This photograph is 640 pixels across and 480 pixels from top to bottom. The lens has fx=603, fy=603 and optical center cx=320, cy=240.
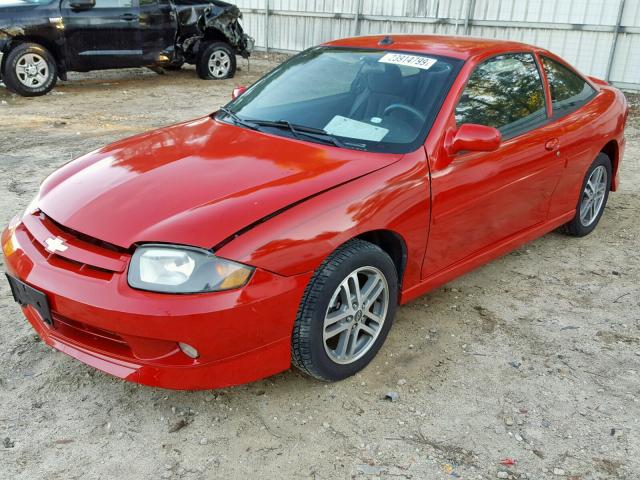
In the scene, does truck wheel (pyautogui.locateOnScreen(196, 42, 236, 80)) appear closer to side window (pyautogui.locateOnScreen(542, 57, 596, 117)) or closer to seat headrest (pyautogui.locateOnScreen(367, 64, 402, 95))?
side window (pyautogui.locateOnScreen(542, 57, 596, 117))

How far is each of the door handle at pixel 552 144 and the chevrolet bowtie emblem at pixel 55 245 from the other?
2826 mm

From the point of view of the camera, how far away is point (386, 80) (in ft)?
11.2

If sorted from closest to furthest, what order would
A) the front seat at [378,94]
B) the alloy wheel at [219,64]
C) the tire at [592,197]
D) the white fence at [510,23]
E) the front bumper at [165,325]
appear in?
the front bumper at [165,325], the front seat at [378,94], the tire at [592,197], the white fence at [510,23], the alloy wheel at [219,64]

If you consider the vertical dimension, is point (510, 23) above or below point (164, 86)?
above

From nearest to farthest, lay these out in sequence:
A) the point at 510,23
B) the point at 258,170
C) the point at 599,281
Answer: the point at 258,170, the point at 599,281, the point at 510,23

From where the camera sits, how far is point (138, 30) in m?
9.68

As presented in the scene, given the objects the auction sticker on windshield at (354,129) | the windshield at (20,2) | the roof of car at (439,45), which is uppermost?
the roof of car at (439,45)

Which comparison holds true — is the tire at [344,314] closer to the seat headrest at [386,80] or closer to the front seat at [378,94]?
the front seat at [378,94]

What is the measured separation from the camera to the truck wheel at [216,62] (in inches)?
432

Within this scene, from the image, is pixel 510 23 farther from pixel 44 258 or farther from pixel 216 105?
pixel 44 258

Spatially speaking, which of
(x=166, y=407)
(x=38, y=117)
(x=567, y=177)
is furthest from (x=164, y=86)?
(x=166, y=407)

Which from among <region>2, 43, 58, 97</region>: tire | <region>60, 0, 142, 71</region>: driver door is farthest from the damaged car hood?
<region>2, 43, 58, 97</region>: tire

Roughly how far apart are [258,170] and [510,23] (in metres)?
10.4

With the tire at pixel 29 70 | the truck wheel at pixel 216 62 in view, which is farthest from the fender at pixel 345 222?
the truck wheel at pixel 216 62
